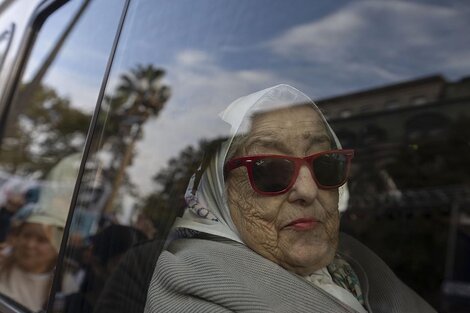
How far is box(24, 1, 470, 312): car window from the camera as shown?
1.41 m

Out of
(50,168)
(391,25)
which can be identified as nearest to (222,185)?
(391,25)

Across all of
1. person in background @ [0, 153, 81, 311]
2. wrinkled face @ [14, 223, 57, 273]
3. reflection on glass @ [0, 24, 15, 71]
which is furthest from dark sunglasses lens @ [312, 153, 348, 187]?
reflection on glass @ [0, 24, 15, 71]

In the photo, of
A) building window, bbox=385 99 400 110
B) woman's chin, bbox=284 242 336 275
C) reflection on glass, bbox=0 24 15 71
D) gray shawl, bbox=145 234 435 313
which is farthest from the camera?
reflection on glass, bbox=0 24 15 71

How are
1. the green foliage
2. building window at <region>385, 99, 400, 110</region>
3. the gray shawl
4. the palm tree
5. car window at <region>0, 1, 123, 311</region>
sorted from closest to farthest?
the gray shawl
building window at <region>385, 99, 400, 110</region>
the palm tree
car window at <region>0, 1, 123, 311</region>
the green foliage

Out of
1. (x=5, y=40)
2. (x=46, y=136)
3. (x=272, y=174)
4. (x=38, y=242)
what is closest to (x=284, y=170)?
(x=272, y=174)

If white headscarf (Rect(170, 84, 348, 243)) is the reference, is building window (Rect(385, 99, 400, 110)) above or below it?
above

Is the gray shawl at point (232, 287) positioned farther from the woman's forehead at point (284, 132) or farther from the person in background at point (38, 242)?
the person in background at point (38, 242)

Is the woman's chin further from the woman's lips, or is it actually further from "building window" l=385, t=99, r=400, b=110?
"building window" l=385, t=99, r=400, b=110

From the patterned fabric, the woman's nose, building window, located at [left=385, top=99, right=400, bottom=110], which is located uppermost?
building window, located at [left=385, top=99, right=400, bottom=110]

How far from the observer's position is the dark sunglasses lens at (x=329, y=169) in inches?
55.0

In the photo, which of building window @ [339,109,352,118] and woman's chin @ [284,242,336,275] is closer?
woman's chin @ [284,242,336,275]

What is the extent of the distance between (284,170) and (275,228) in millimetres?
145

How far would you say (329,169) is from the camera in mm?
1422

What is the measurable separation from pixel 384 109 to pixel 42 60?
1.77m
